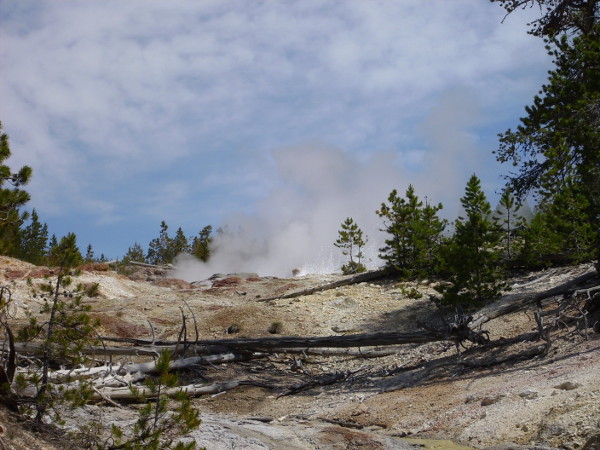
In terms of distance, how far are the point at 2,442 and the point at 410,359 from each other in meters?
10.6

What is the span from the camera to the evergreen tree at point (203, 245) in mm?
77875

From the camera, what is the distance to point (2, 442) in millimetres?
5422

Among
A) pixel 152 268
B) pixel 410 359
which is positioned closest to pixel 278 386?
pixel 410 359

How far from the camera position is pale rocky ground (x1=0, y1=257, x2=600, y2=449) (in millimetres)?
8492

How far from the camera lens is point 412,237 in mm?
23547

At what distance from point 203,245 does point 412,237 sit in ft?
192

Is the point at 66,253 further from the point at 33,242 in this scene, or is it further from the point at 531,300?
the point at 33,242

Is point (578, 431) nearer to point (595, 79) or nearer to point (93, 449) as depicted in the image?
point (93, 449)

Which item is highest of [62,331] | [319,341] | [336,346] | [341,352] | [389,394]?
[62,331]

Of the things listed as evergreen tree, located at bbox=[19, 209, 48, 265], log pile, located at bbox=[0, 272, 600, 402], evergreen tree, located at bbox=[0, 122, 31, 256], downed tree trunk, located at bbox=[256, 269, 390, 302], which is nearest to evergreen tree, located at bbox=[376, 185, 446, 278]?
downed tree trunk, located at bbox=[256, 269, 390, 302]

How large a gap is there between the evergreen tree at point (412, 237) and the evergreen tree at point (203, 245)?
50930mm

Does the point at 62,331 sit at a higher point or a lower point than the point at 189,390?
higher

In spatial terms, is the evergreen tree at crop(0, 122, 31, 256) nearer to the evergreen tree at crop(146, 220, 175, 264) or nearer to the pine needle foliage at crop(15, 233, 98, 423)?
the pine needle foliage at crop(15, 233, 98, 423)

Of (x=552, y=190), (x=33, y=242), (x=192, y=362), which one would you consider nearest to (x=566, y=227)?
(x=552, y=190)
